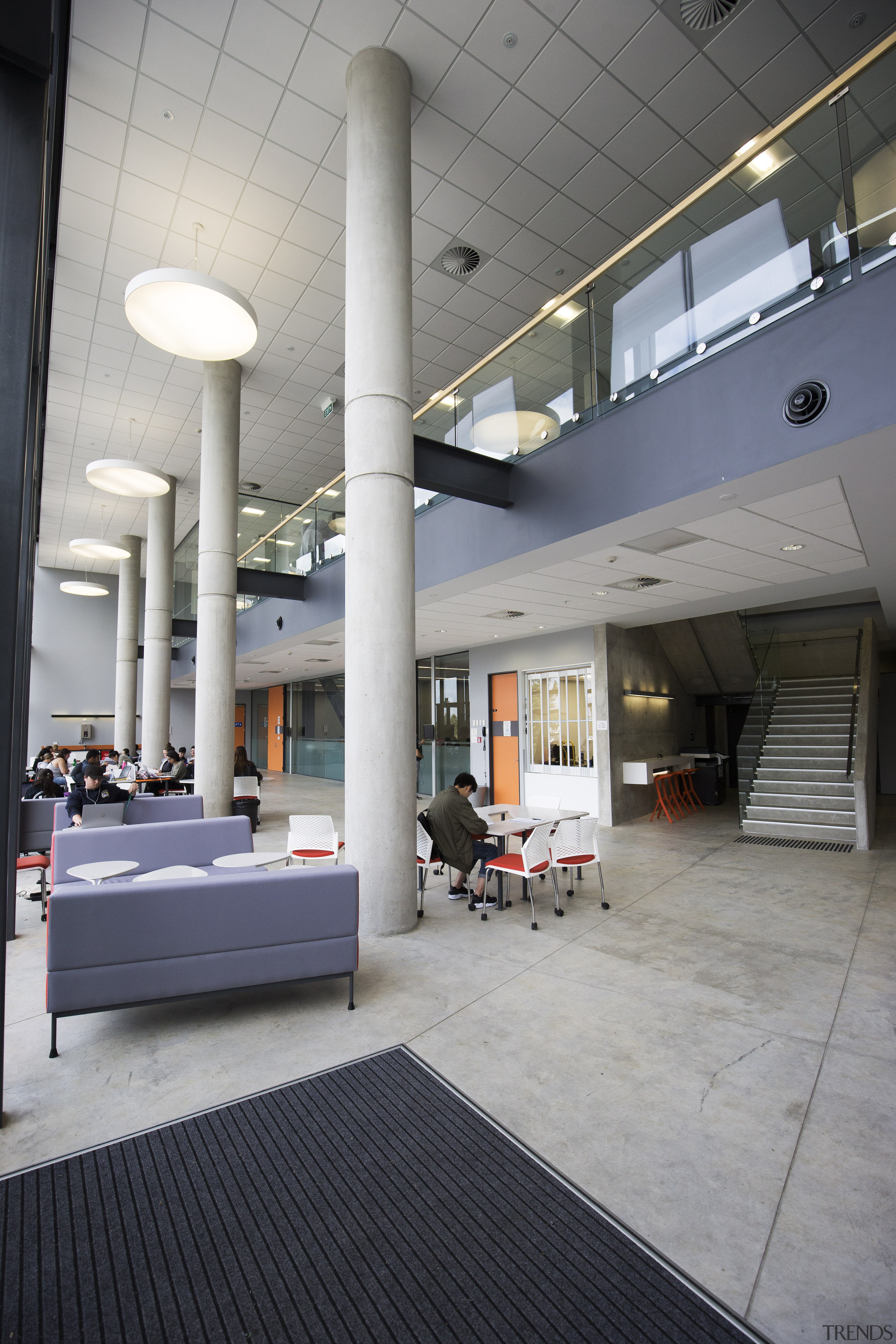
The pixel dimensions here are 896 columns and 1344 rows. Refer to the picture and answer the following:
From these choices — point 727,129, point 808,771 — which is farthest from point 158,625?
point 808,771

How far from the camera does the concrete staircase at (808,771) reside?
9.58 m

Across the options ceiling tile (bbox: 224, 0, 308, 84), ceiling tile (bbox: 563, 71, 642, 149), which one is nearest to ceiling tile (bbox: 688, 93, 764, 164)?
ceiling tile (bbox: 563, 71, 642, 149)

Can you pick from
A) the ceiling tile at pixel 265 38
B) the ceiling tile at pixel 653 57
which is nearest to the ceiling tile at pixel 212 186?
the ceiling tile at pixel 265 38

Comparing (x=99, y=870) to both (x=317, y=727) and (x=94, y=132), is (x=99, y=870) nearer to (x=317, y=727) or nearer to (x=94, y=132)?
(x=94, y=132)

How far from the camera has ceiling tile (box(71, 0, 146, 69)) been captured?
469 cm

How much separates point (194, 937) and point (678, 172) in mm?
7988

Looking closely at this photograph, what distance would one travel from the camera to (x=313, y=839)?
6.41 metres

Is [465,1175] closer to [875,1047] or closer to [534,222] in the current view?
[875,1047]

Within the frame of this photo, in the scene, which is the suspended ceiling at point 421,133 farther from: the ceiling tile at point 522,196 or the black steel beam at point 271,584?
the black steel beam at point 271,584

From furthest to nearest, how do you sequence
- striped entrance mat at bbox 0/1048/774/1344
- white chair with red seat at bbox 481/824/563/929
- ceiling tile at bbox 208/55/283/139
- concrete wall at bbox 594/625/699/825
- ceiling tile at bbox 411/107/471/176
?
concrete wall at bbox 594/625/699/825, ceiling tile at bbox 411/107/471/176, white chair with red seat at bbox 481/824/563/929, ceiling tile at bbox 208/55/283/139, striped entrance mat at bbox 0/1048/774/1344

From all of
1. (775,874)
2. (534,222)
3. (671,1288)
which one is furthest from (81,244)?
(775,874)

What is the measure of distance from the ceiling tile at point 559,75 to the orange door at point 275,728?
21780mm

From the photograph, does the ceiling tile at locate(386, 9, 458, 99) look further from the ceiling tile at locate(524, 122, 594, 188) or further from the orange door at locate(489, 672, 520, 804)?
the orange door at locate(489, 672, 520, 804)

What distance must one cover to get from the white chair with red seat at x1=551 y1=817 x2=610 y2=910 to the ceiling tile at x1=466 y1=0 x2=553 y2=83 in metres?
6.39
